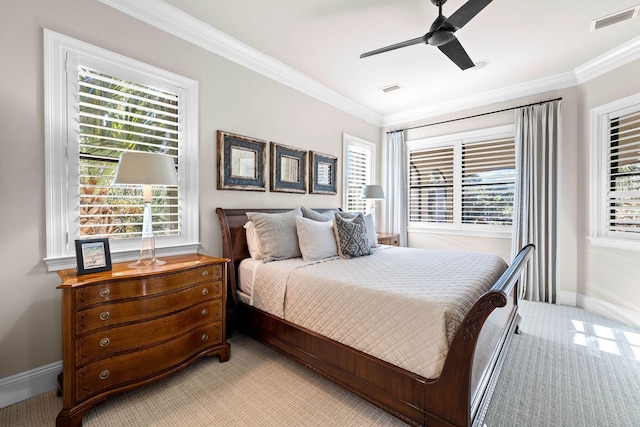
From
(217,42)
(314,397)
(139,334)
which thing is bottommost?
(314,397)

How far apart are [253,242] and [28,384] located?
5.75 feet

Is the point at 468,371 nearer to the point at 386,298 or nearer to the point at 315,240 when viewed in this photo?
the point at 386,298

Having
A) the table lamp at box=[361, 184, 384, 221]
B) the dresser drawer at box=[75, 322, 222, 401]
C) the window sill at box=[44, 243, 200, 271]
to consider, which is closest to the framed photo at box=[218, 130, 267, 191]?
the window sill at box=[44, 243, 200, 271]

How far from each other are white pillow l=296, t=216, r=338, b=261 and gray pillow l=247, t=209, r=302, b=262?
0.09m

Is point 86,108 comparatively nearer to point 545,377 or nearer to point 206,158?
point 206,158

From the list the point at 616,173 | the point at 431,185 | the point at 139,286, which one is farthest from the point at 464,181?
the point at 139,286

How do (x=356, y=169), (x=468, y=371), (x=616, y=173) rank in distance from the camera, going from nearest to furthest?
(x=468, y=371)
(x=616, y=173)
(x=356, y=169)

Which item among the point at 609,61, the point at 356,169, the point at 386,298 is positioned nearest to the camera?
the point at 386,298

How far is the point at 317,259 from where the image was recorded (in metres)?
2.68

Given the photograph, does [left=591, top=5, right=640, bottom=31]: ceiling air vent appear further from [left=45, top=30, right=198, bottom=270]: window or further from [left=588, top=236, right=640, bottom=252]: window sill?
[left=45, top=30, right=198, bottom=270]: window

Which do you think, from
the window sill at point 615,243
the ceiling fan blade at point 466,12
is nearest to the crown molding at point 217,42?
the ceiling fan blade at point 466,12

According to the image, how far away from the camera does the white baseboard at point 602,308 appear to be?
3.04 m

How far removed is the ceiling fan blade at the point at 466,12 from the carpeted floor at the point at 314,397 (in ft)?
8.39

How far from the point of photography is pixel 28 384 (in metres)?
1.85
